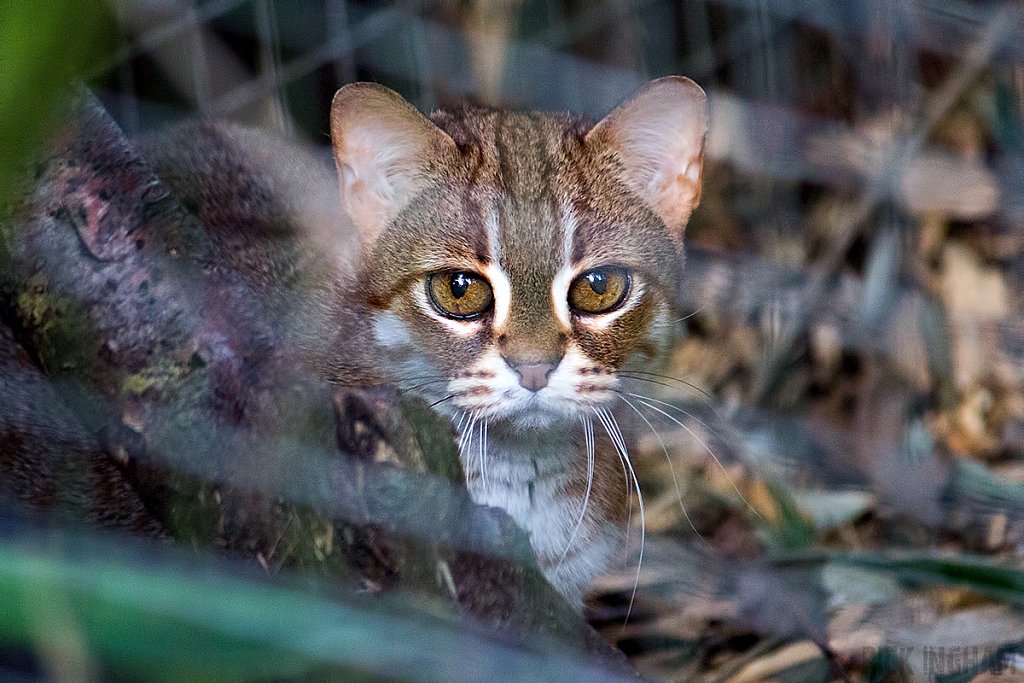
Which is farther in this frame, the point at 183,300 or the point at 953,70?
the point at 953,70

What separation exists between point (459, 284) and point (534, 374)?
0.14m

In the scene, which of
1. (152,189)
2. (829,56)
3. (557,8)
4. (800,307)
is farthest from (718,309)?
(152,189)

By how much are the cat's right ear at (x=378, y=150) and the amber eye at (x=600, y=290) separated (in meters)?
0.21

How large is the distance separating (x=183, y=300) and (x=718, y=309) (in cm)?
146

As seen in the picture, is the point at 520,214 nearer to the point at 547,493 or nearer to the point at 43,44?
the point at 547,493

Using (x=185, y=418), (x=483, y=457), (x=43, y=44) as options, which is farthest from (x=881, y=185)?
(x=43, y=44)

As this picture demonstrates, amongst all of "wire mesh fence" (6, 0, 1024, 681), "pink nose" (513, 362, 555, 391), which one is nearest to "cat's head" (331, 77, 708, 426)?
"pink nose" (513, 362, 555, 391)

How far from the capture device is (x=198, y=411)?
0.76 metres

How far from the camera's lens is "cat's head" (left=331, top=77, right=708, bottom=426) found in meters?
0.98

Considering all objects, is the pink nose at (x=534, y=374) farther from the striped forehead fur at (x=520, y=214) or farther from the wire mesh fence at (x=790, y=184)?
the wire mesh fence at (x=790, y=184)

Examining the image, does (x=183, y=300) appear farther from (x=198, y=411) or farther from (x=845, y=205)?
(x=845, y=205)

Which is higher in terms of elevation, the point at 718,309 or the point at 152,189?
the point at 152,189

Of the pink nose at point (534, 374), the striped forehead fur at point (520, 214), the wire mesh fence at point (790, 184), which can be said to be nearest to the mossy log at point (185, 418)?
the pink nose at point (534, 374)

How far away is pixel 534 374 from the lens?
0.95m
